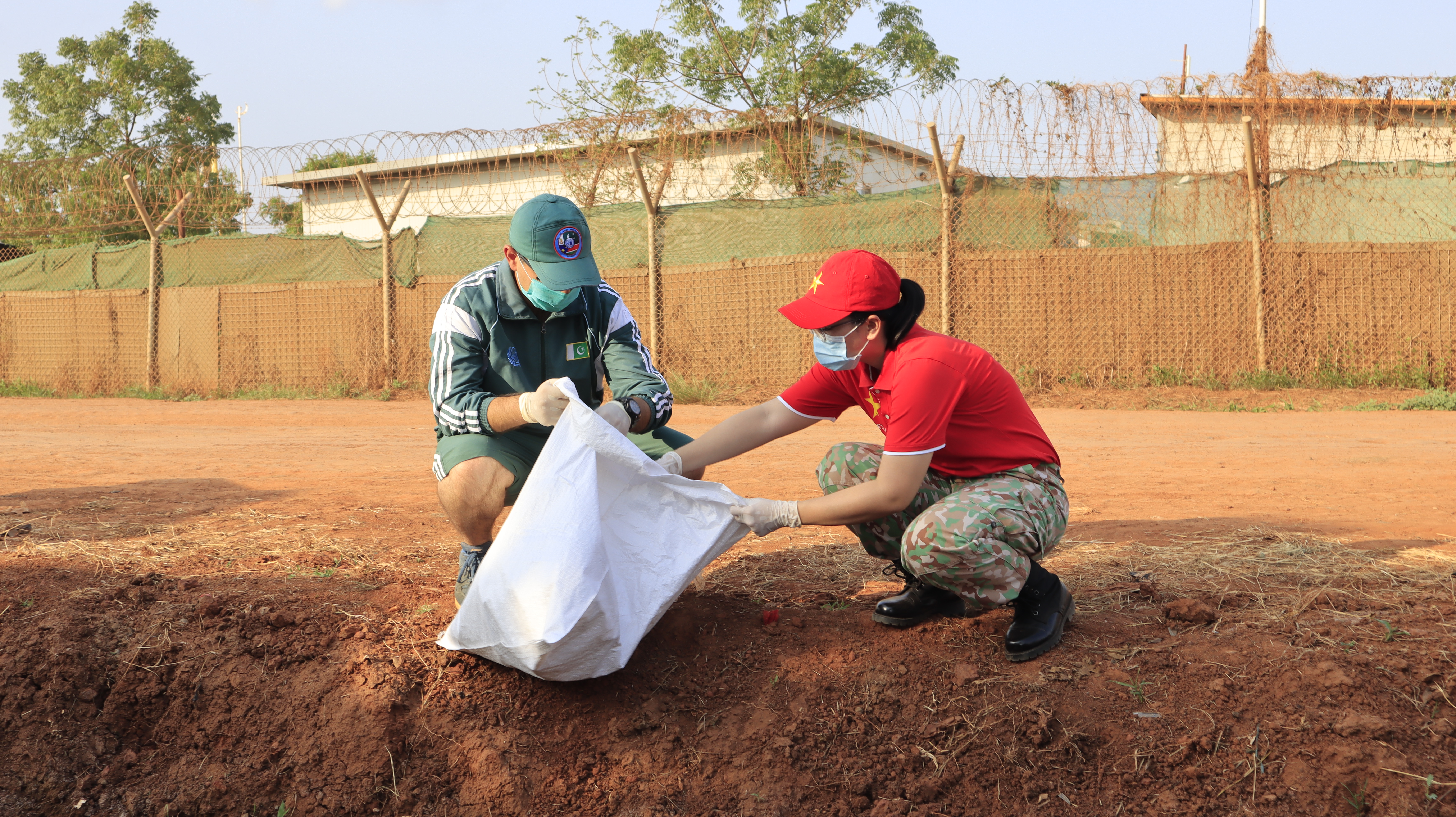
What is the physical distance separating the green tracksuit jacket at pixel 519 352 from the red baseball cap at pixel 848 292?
0.75 metres

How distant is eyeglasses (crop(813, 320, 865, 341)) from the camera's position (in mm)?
2545

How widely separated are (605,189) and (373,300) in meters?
2.79

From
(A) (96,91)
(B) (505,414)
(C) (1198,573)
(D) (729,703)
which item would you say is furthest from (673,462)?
(A) (96,91)

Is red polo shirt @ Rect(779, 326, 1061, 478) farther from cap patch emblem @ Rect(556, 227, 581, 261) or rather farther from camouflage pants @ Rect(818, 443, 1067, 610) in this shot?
cap patch emblem @ Rect(556, 227, 581, 261)

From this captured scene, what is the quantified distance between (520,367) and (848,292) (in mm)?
1218

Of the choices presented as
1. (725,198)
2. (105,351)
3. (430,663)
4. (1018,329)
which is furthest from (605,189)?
(430,663)

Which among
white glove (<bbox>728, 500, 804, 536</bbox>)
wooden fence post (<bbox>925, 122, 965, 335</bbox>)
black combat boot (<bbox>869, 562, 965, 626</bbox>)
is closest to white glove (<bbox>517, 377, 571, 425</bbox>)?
white glove (<bbox>728, 500, 804, 536</bbox>)

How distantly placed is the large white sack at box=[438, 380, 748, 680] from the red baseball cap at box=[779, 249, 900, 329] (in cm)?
53

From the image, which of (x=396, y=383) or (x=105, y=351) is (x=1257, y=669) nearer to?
(x=396, y=383)

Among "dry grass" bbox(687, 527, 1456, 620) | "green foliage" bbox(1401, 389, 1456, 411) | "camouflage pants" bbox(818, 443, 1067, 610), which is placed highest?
"green foliage" bbox(1401, 389, 1456, 411)

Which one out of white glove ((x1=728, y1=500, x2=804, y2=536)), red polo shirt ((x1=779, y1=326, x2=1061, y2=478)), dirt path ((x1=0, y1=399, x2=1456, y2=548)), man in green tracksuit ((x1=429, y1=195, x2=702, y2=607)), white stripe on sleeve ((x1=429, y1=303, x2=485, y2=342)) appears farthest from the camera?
dirt path ((x1=0, y1=399, x2=1456, y2=548))

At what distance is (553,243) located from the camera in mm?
2977

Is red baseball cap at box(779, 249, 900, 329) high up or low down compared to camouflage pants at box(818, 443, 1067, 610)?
up

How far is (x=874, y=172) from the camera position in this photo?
30.7 ft
